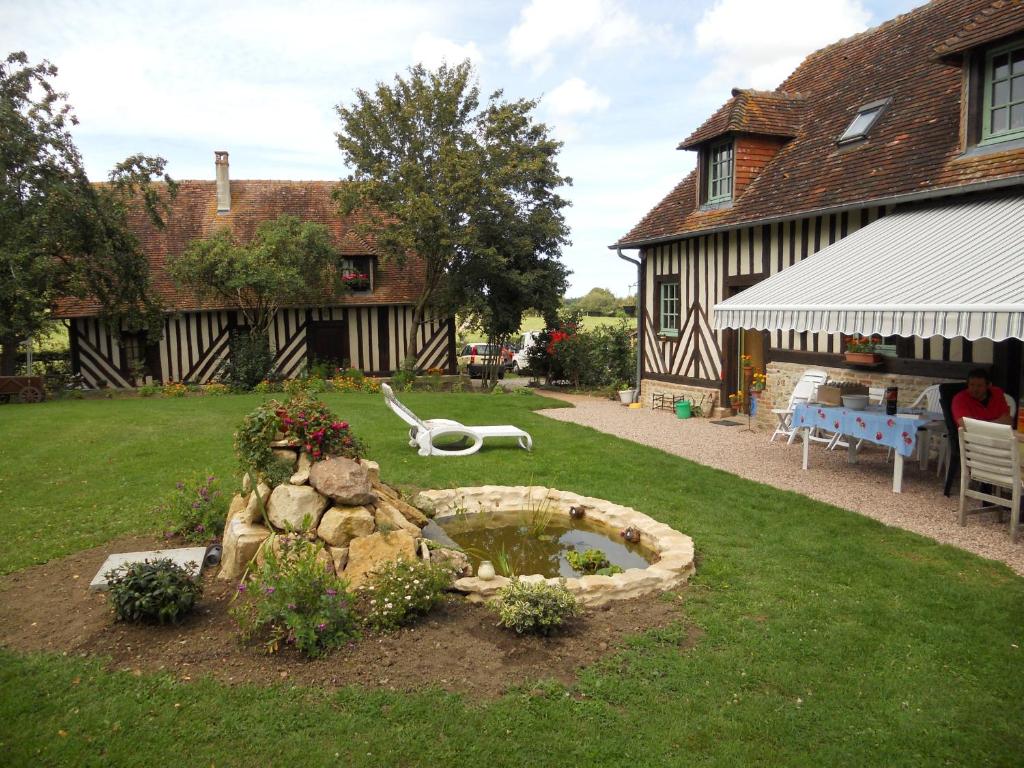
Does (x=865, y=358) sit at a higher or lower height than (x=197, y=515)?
higher

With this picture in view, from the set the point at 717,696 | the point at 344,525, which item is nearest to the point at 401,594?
the point at 344,525

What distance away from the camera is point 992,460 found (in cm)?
611

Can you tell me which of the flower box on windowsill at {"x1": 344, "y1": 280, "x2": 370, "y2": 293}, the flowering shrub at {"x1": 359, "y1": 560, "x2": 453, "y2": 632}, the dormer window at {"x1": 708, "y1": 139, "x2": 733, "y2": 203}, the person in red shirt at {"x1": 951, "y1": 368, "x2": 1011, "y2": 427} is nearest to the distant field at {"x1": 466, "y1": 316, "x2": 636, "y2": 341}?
the flower box on windowsill at {"x1": 344, "y1": 280, "x2": 370, "y2": 293}

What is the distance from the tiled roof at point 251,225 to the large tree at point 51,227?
172 cm

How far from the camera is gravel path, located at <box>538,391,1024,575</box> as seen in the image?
20.8 ft

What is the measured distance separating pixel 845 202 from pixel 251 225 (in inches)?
656

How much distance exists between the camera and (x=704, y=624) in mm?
4488

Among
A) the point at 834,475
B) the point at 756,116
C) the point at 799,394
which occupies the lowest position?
the point at 834,475

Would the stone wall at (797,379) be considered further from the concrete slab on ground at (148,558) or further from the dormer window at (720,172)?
the concrete slab on ground at (148,558)

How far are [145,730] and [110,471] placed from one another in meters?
6.18

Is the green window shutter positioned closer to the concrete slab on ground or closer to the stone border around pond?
the stone border around pond

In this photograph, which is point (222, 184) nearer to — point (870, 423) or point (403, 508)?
point (403, 508)

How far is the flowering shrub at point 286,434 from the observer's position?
18.2 ft

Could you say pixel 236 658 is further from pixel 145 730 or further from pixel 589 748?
pixel 589 748
